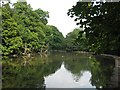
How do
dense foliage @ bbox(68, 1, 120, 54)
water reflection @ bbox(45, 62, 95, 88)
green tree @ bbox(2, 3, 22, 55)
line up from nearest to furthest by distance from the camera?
dense foliage @ bbox(68, 1, 120, 54) < water reflection @ bbox(45, 62, 95, 88) < green tree @ bbox(2, 3, 22, 55)

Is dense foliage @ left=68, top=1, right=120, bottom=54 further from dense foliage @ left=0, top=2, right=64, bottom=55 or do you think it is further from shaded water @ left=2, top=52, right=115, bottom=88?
dense foliage @ left=0, top=2, right=64, bottom=55

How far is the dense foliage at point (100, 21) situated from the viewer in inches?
206

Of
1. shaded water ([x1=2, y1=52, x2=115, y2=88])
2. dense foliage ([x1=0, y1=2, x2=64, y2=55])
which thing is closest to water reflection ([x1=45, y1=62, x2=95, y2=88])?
shaded water ([x1=2, y1=52, x2=115, y2=88])

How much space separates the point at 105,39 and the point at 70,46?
93.3m

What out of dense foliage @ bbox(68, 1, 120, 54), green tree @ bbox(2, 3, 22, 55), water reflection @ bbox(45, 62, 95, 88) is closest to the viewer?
dense foliage @ bbox(68, 1, 120, 54)

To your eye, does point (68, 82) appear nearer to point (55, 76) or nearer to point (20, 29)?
point (55, 76)

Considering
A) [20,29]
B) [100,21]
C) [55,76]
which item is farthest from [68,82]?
[20,29]

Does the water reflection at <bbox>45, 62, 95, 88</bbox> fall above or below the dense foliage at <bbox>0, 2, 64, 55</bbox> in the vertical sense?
below

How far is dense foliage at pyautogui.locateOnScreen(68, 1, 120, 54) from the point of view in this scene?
5.23 m

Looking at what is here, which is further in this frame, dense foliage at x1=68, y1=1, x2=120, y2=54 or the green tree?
the green tree

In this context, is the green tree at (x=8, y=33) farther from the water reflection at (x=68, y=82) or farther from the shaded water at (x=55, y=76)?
the water reflection at (x=68, y=82)

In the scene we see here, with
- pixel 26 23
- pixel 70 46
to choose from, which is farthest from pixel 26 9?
pixel 70 46

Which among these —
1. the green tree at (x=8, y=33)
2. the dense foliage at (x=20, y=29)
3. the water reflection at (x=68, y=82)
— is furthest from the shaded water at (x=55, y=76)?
the dense foliage at (x=20, y=29)

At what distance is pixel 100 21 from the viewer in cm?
537
